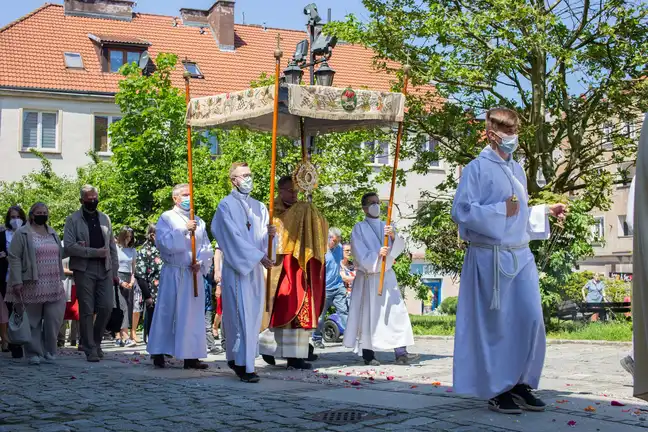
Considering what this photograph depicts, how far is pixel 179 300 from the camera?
35.6 feet

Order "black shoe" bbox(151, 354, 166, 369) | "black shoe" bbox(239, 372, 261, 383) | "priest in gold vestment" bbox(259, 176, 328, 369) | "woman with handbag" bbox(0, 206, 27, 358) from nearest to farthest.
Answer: "black shoe" bbox(239, 372, 261, 383)
"priest in gold vestment" bbox(259, 176, 328, 369)
"black shoe" bbox(151, 354, 166, 369)
"woman with handbag" bbox(0, 206, 27, 358)

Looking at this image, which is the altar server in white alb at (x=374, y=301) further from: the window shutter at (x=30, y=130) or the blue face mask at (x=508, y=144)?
the window shutter at (x=30, y=130)

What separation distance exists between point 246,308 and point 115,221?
21602mm

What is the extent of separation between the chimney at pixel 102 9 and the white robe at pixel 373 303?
36.1 meters

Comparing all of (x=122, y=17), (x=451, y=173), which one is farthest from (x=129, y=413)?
(x=122, y=17)

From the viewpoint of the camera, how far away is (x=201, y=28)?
4712cm

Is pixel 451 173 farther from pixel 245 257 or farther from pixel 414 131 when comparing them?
pixel 245 257

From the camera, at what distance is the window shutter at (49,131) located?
129ft

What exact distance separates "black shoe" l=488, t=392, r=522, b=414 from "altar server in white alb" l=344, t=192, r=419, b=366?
433cm

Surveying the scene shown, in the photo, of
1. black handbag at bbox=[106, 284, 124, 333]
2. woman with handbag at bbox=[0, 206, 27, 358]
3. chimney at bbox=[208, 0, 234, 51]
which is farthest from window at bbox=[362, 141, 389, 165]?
chimney at bbox=[208, 0, 234, 51]

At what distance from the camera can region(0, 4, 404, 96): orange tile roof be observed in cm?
3962

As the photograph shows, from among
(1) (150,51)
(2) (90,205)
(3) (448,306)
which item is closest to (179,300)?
(2) (90,205)

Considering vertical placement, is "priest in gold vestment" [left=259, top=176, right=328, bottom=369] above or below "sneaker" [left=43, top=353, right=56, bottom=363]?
above

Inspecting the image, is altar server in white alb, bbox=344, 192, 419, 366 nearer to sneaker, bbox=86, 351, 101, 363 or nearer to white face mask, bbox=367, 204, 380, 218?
white face mask, bbox=367, 204, 380, 218
